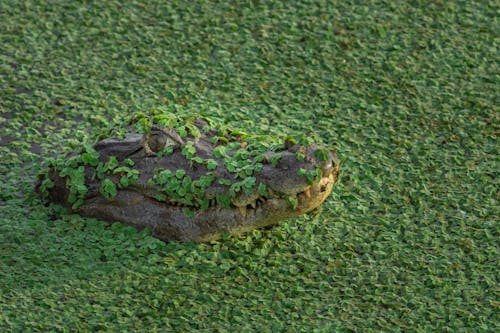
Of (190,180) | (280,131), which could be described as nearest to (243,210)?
(190,180)

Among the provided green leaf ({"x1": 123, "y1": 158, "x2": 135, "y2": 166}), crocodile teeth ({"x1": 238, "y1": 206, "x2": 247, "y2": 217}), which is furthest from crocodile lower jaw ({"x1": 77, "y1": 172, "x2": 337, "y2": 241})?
green leaf ({"x1": 123, "y1": 158, "x2": 135, "y2": 166})

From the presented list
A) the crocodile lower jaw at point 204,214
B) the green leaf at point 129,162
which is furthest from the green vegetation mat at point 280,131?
the green leaf at point 129,162

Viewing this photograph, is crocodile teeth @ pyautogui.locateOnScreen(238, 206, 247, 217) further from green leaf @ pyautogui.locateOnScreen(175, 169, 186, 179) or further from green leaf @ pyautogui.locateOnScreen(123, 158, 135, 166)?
green leaf @ pyautogui.locateOnScreen(123, 158, 135, 166)

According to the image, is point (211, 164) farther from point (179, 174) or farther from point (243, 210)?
point (243, 210)

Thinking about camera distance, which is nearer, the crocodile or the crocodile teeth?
the crocodile

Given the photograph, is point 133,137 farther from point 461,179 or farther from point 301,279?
point 461,179

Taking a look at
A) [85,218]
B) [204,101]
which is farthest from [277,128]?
[85,218]

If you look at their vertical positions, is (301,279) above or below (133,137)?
below
